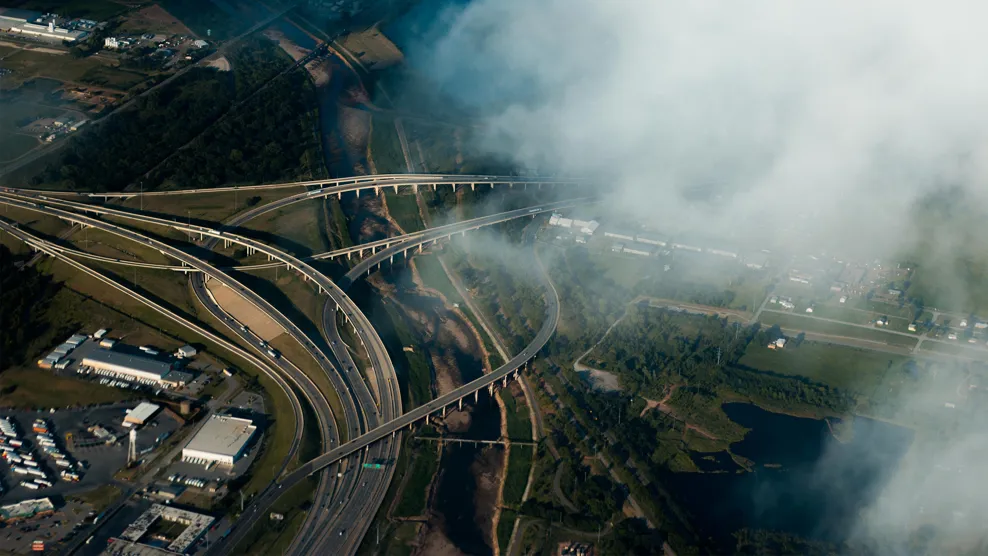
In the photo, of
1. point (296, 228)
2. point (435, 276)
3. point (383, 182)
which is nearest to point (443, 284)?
point (435, 276)

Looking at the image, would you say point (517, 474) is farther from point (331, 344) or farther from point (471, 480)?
point (331, 344)

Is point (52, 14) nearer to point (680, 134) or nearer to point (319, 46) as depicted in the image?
point (319, 46)

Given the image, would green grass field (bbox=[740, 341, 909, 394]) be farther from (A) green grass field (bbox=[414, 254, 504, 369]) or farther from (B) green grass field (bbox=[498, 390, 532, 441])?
(A) green grass field (bbox=[414, 254, 504, 369])

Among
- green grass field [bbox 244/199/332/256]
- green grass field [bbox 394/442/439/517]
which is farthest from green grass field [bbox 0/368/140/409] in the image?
green grass field [bbox 244/199/332/256]

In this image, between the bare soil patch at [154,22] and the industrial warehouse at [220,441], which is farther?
the bare soil patch at [154,22]

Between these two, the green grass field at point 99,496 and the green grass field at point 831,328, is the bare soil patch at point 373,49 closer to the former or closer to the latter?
the green grass field at point 831,328

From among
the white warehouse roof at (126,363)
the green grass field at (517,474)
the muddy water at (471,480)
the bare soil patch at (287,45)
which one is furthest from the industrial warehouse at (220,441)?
the bare soil patch at (287,45)

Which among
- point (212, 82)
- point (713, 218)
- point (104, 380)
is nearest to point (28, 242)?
point (104, 380)
